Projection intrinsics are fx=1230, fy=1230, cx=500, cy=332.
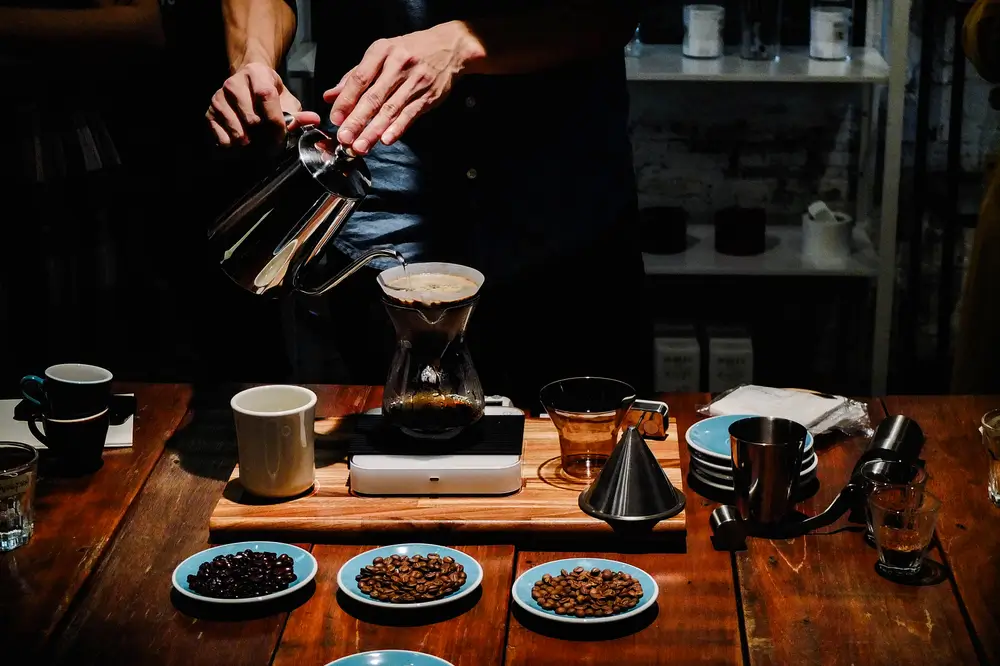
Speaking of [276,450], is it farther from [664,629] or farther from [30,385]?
[664,629]

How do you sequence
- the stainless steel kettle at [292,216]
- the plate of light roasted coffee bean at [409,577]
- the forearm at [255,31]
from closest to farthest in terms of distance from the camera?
1. the plate of light roasted coffee bean at [409,577]
2. the stainless steel kettle at [292,216]
3. the forearm at [255,31]

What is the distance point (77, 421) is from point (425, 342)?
1.78 ft

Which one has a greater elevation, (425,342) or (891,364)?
(425,342)

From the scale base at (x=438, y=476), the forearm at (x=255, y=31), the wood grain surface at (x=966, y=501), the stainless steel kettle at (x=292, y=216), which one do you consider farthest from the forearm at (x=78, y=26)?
the wood grain surface at (x=966, y=501)

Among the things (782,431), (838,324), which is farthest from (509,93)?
(838,324)

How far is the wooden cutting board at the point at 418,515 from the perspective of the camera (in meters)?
1.61

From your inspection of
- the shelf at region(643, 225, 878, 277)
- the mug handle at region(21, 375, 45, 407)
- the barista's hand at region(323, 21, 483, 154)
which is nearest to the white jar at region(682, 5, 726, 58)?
the shelf at region(643, 225, 878, 277)

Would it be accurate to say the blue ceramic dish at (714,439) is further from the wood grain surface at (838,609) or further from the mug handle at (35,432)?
the mug handle at (35,432)

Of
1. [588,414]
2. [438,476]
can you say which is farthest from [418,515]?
[588,414]

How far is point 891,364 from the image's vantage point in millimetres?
4020

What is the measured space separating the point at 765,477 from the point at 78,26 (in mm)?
2360

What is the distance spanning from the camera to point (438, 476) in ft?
5.57

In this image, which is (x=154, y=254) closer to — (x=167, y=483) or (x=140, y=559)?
(x=167, y=483)

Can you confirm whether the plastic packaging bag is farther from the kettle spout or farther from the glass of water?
the glass of water
